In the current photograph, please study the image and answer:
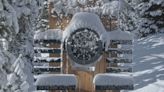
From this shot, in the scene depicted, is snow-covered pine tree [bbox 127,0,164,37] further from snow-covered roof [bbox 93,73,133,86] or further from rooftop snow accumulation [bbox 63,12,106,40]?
snow-covered roof [bbox 93,73,133,86]

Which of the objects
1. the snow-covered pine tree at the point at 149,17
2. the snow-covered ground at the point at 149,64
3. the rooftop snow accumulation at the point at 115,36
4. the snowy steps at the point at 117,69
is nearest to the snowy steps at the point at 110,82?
the snowy steps at the point at 117,69

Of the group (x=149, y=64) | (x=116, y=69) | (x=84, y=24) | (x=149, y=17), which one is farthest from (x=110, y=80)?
(x=149, y=17)

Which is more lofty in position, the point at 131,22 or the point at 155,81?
the point at 131,22

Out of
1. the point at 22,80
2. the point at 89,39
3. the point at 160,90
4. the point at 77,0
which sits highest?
the point at 77,0

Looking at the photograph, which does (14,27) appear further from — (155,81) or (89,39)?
(155,81)

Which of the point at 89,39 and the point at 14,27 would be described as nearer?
the point at 14,27

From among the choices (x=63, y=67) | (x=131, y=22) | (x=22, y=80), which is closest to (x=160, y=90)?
(x=63, y=67)

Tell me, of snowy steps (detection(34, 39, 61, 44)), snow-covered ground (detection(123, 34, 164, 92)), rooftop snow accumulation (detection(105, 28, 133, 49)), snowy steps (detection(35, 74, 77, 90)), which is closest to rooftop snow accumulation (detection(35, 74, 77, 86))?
snowy steps (detection(35, 74, 77, 90))

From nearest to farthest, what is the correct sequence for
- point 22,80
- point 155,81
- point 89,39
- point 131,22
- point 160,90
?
1. point 22,80
2. point 89,39
3. point 160,90
4. point 155,81
5. point 131,22
